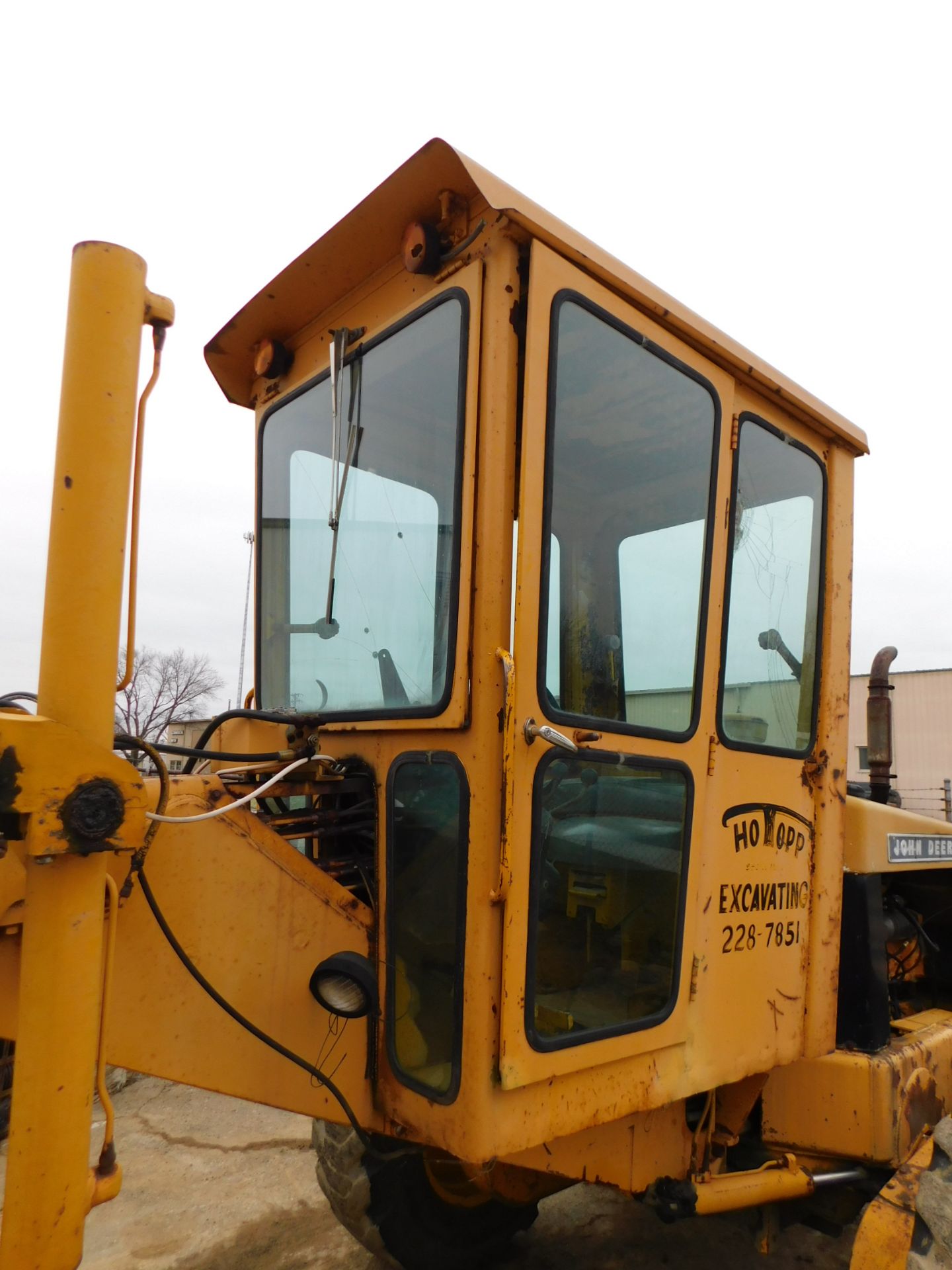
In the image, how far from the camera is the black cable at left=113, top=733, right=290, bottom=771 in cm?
151

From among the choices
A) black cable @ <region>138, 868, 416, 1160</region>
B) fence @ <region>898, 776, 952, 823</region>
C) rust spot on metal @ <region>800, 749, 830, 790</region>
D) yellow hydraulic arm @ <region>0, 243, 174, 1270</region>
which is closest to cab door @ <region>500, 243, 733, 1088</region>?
black cable @ <region>138, 868, 416, 1160</region>

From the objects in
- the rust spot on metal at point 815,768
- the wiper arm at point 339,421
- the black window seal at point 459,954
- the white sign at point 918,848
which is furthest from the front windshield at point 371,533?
the white sign at point 918,848

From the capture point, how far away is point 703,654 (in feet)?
7.26

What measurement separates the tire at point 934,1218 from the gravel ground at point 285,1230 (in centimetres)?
126

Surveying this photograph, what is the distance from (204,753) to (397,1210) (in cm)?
169

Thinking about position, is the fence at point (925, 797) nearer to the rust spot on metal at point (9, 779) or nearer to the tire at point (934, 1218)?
the tire at point (934, 1218)

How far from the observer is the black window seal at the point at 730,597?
227cm

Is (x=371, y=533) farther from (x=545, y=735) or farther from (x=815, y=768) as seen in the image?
(x=815, y=768)

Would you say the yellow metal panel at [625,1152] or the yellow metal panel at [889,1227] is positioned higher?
the yellow metal panel at [625,1152]

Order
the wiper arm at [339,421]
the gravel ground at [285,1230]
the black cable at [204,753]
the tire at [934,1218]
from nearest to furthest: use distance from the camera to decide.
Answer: the black cable at [204,753], the tire at [934,1218], the wiper arm at [339,421], the gravel ground at [285,1230]

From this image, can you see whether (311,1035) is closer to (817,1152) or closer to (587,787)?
(587,787)

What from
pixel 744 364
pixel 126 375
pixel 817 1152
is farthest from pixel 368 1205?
pixel 744 364

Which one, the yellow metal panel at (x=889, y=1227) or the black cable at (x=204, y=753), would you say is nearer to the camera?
the black cable at (x=204, y=753)

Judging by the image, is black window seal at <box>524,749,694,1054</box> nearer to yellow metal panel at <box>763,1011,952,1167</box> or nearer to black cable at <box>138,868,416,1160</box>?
black cable at <box>138,868,416,1160</box>
